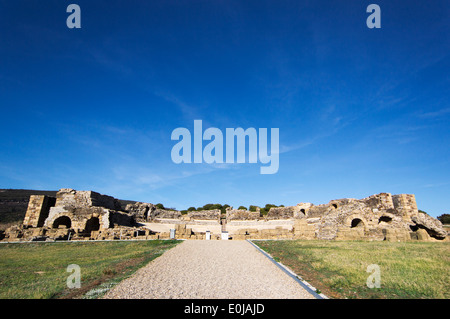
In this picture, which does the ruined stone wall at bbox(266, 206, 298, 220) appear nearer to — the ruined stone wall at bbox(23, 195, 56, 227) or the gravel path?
the ruined stone wall at bbox(23, 195, 56, 227)

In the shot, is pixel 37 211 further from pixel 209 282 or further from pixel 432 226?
pixel 432 226

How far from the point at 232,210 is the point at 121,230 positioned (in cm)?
2341

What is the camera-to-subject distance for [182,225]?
72.7 feet

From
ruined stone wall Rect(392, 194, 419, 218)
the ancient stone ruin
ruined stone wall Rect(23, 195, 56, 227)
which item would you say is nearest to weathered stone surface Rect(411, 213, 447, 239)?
the ancient stone ruin

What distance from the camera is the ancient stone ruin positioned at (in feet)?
→ 67.8

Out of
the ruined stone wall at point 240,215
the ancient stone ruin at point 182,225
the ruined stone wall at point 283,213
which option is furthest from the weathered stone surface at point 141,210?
the ruined stone wall at point 283,213

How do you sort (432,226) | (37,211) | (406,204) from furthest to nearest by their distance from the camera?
(406,204) → (37,211) → (432,226)

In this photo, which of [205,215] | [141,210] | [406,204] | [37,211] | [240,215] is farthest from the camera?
[240,215]

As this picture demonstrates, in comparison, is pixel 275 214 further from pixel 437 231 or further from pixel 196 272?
pixel 196 272

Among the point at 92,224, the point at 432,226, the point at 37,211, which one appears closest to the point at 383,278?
the point at 432,226

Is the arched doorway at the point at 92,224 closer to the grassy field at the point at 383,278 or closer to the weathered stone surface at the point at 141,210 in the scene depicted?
the weathered stone surface at the point at 141,210

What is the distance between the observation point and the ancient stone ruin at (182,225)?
20666mm

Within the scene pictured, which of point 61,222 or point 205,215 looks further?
point 205,215
